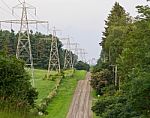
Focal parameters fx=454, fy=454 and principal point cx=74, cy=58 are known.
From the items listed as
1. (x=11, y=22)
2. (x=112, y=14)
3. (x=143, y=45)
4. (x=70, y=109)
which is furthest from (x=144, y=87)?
(x=112, y=14)

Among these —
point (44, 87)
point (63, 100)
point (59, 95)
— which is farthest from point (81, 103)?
point (44, 87)

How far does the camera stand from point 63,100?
82625 mm

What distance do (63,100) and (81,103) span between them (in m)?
3.60

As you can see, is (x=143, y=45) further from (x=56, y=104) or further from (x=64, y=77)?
(x=64, y=77)

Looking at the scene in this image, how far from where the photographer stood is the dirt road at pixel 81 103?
6617 cm

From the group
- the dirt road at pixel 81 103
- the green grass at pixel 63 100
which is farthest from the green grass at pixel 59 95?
the dirt road at pixel 81 103

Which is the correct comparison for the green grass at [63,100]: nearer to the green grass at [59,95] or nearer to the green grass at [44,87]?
the green grass at [59,95]

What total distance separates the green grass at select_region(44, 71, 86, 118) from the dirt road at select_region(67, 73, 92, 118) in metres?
0.94

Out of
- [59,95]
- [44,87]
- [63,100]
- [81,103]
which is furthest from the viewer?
[44,87]

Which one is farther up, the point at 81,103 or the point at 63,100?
the point at 63,100

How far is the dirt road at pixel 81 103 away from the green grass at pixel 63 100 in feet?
3.07

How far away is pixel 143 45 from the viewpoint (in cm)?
3469

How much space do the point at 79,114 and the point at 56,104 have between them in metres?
10.7

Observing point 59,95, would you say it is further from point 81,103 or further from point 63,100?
point 81,103
